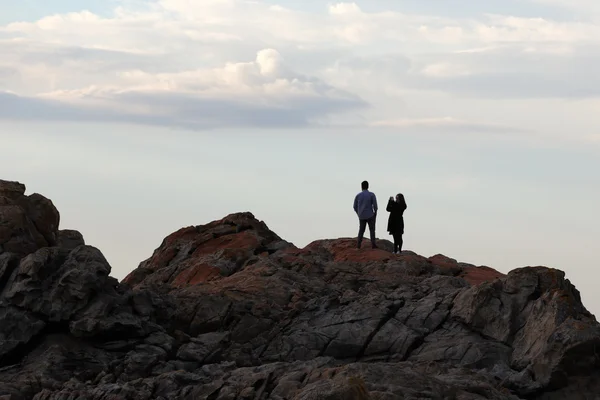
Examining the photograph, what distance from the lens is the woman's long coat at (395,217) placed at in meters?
46.1

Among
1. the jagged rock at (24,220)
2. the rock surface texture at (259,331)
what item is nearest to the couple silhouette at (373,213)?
the rock surface texture at (259,331)

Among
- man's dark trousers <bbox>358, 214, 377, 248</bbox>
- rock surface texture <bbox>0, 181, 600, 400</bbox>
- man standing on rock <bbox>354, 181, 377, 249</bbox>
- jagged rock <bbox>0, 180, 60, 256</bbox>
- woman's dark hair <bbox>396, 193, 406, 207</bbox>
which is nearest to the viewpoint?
rock surface texture <bbox>0, 181, 600, 400</bbox>

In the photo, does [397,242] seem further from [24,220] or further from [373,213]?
[24,220]

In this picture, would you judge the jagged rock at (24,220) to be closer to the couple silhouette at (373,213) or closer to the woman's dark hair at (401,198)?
the couple silhouette at (373,213)

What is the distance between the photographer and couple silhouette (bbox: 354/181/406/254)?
1715 inches

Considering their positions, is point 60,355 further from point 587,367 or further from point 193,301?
point 587,367

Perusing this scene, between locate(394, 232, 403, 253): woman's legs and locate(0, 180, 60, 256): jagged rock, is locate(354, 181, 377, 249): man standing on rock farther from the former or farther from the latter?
locate(0, 180, 60, 256): jagged rock

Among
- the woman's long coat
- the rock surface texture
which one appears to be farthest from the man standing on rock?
the rock surface texture

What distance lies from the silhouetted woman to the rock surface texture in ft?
27.8

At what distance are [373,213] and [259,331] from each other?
12761mm

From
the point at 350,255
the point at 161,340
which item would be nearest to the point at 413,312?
the point at 161,340

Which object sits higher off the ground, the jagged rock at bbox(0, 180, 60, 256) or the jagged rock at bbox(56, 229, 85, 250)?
the jagged rock at bbox(0, 180, 60, 256)

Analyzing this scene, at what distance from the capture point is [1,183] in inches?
1510

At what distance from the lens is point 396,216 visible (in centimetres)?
4609
